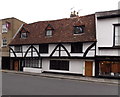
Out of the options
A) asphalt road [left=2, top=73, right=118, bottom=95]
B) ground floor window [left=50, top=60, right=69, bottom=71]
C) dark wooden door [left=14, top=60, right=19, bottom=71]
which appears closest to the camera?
asphalt road [left=2, top=73, right=118, bottom=95]

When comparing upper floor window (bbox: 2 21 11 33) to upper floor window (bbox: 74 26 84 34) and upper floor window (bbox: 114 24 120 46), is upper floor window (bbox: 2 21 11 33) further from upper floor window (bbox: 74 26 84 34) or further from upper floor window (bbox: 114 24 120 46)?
upper floor window (bbox: 114 24 120 46)

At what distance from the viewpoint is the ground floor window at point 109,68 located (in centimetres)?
1460

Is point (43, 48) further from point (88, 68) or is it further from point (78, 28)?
point (88, 68)

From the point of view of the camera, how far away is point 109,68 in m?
15.0

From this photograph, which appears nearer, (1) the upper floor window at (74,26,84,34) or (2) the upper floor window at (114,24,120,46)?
(2) the upper floor window at (114,24,120,46)

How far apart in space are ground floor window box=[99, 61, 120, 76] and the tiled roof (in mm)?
3458

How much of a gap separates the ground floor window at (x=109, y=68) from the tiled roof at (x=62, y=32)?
346 centimetres

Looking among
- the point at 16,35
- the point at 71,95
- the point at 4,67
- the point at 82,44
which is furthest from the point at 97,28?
the point at 4,67

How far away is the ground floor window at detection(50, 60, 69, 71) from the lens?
17.6 m

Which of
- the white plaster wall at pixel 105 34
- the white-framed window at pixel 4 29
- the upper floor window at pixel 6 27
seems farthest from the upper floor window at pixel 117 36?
the white-framed window at pixel 4 29

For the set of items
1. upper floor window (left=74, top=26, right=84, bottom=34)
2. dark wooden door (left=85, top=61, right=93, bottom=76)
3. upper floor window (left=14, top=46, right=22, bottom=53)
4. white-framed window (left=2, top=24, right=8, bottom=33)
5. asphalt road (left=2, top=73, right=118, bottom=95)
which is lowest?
asphalt road (left=2, top=73, right=118, bottom=95)

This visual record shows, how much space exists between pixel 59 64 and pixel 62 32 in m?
5.01

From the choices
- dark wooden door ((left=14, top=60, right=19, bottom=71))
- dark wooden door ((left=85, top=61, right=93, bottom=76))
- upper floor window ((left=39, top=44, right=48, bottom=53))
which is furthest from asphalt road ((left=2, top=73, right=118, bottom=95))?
dark wooden door ((left=14, top=60, right=19, bottom=71))

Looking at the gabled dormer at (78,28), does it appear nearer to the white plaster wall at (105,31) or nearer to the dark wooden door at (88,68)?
the white plaster wall at (105,31)
